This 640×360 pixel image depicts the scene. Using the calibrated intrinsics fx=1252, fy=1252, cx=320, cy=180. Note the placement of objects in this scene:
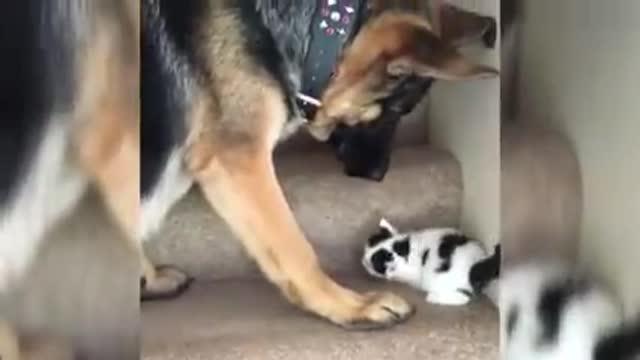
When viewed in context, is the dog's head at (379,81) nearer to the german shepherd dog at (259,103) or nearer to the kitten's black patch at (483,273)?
the german shepherd dog at (259,103)

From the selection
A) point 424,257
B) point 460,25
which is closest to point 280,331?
point 424,257

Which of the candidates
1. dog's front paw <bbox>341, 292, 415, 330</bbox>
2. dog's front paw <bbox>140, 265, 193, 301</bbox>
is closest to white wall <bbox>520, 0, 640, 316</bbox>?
dog's front paw <bbox>341, 292, 415, 330</bbox>

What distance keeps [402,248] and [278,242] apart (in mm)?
167

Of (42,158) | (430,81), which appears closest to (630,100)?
(430,81)

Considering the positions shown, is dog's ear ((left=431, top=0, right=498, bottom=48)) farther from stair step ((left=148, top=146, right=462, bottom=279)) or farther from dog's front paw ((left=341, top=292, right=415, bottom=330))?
dog's front paw ((left=341, top=292, right=415, bottom=330))

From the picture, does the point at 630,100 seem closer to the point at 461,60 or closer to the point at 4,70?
the point at 461,60

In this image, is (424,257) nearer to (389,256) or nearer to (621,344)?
(389,256)

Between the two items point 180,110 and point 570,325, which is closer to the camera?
point 180,110

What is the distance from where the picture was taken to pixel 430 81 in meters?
1.56

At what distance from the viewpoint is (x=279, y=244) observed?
1477 millimetres

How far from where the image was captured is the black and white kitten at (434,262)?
1.54 metres

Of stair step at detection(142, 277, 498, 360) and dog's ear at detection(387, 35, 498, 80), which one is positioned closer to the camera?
stair step at detection(142, 277, 498, 360)

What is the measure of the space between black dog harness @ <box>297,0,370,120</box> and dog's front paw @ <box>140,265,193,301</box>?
0.24 meters

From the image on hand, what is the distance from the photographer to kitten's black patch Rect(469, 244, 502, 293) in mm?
1548
